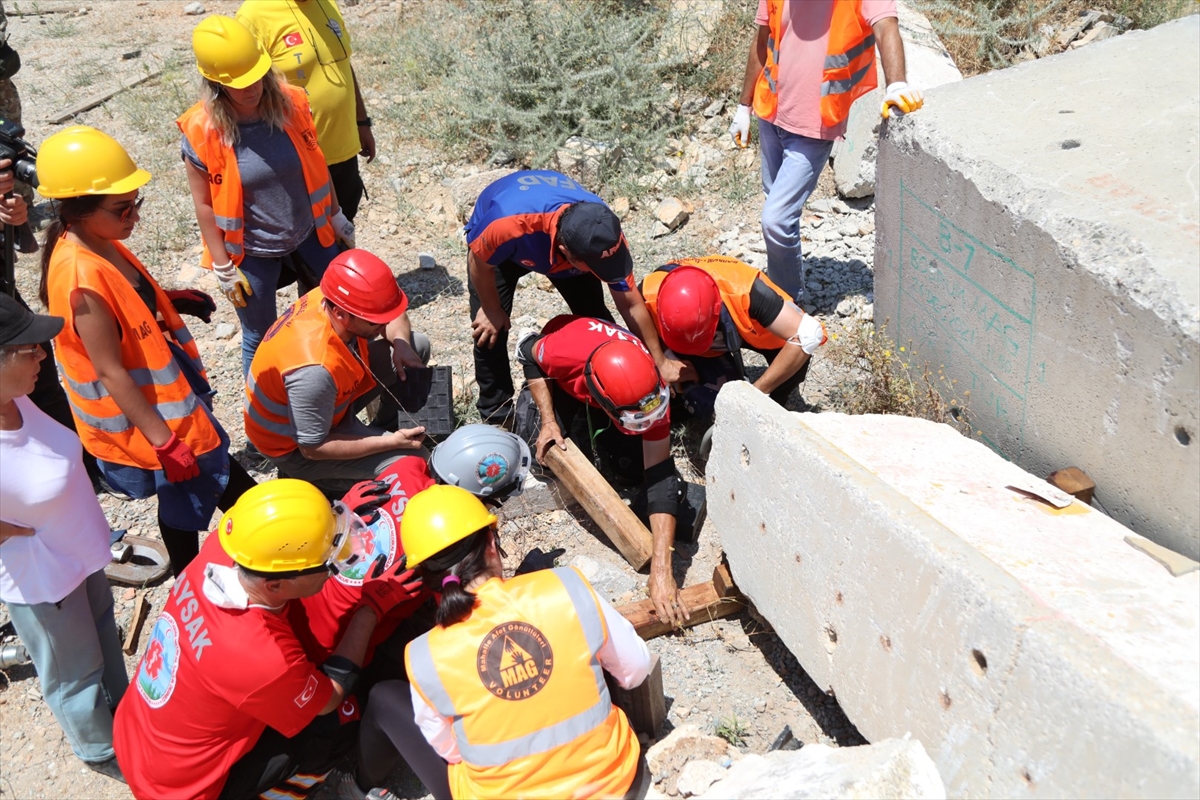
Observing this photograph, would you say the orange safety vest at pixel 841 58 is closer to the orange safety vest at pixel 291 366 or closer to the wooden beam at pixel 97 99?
the orange safety vest at pixel 291 366

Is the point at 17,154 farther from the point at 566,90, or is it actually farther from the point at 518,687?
the point at 566,90

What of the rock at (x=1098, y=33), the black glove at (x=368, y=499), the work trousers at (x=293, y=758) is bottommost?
the work trousers at (x=293, y=758)

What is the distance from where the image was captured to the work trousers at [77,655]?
2871 millimetres

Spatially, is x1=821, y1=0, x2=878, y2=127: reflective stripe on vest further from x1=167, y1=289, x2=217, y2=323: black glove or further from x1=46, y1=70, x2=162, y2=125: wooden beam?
x1=46, y1=70, x2=162, y2=125: wooden beam

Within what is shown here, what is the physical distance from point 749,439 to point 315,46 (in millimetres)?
3263

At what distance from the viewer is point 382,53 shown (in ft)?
28.6

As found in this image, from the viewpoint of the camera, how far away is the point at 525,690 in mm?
2291

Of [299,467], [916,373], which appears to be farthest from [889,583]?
[299,467]

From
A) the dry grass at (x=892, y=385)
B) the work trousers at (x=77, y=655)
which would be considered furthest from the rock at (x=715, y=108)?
the work trousers at (x=77, y=655)

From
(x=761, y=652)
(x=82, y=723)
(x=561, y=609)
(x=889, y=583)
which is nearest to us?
(x=561, y=609)

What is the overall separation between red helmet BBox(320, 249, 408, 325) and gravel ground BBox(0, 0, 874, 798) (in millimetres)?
1304

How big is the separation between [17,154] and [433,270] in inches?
104

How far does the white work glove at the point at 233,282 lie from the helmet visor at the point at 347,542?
1.68 meters

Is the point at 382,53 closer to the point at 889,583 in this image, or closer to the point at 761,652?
the point at 761,652
